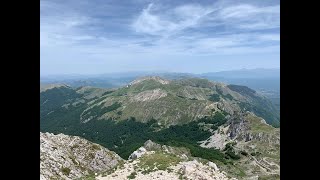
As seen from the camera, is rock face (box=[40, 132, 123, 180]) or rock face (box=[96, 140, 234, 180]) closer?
rock face (box=[96, 140, 234, 180])

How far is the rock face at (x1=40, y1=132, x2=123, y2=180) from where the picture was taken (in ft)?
131

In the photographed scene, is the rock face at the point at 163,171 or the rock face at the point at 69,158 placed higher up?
the rock face at the point at 163,171

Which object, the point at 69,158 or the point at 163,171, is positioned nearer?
the point at 163,171

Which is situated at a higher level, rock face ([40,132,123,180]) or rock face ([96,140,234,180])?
rock face ([96,140,234,180])

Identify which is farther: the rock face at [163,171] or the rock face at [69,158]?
the rock face at [69,158]

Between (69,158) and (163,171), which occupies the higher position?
(163,171)

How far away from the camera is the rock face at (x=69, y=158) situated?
131 ft

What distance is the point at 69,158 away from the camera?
168 ft
